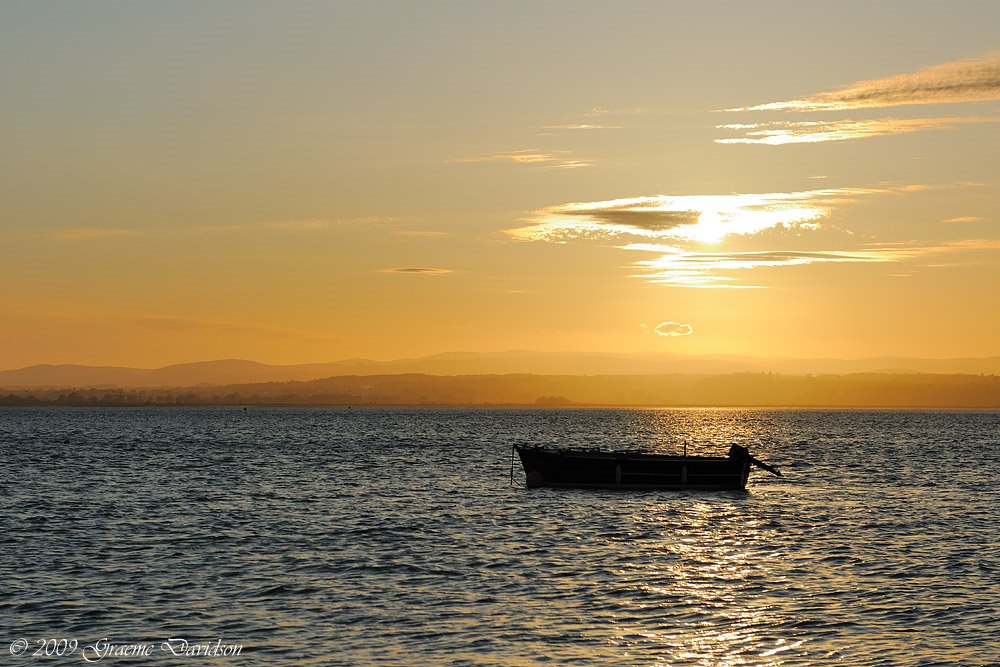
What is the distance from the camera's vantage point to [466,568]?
1432 inches

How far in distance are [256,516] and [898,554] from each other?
27166 mm

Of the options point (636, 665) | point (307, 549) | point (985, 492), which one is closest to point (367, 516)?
point (307, 549)

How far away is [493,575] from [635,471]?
121 ft

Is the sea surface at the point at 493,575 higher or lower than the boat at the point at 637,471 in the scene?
lower

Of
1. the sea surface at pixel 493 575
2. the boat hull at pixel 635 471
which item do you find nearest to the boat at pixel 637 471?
the boat hull at pixel 635 471

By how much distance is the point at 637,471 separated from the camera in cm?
7088

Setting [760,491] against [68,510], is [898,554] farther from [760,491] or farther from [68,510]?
[68,510]

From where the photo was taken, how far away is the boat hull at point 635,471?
70562mm

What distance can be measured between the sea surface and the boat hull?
1.33 m

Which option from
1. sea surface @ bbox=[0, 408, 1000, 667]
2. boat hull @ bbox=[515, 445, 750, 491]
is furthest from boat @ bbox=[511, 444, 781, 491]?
sea surface @ bbox=[0, 408, 1000, 667]

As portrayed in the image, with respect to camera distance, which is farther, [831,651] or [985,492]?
[985,492]

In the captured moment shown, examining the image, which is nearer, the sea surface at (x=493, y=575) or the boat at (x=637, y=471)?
the sea surface at (x=493, y=575)

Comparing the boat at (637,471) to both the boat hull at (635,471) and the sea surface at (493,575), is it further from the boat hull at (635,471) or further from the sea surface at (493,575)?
the sea surface at (493,575)

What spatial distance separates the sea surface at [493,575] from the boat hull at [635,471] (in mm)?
1335
